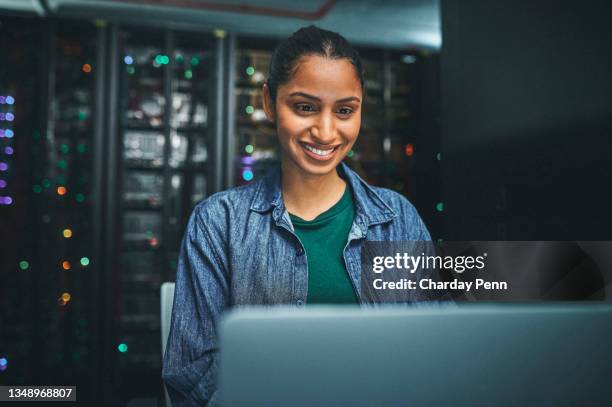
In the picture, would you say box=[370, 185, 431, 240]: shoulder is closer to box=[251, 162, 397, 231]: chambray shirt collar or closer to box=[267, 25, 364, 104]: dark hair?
box=[251, 162, 397, 231]: chambray shirt collar

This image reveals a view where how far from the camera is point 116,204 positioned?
10.4 ft

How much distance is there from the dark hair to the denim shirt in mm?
219

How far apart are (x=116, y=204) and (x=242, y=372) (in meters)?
3.07

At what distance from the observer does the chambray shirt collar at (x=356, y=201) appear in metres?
1.01

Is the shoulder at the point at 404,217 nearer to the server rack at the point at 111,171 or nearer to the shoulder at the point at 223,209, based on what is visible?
the shoulder at the point at 223,209

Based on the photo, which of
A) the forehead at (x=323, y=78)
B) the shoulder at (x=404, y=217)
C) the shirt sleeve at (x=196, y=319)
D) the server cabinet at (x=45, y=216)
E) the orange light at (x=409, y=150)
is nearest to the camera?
the shirt sleeve at (x=196, y=319)

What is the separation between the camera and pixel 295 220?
3.28 ft

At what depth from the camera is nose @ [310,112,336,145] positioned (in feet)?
3.12

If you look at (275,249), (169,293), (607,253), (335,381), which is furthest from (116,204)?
(335,381)

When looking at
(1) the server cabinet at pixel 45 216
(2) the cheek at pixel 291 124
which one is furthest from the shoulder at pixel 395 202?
(1) the server cabinet at pixel 45 216

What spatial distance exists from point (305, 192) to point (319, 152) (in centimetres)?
10

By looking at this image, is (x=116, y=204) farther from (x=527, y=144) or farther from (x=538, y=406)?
(x=538, y=406)

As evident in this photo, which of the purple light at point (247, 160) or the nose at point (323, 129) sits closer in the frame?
the nose at point (323, 129)

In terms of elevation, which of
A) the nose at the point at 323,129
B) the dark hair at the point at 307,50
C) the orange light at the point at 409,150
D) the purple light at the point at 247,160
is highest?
the orange light at the point at 409,150
